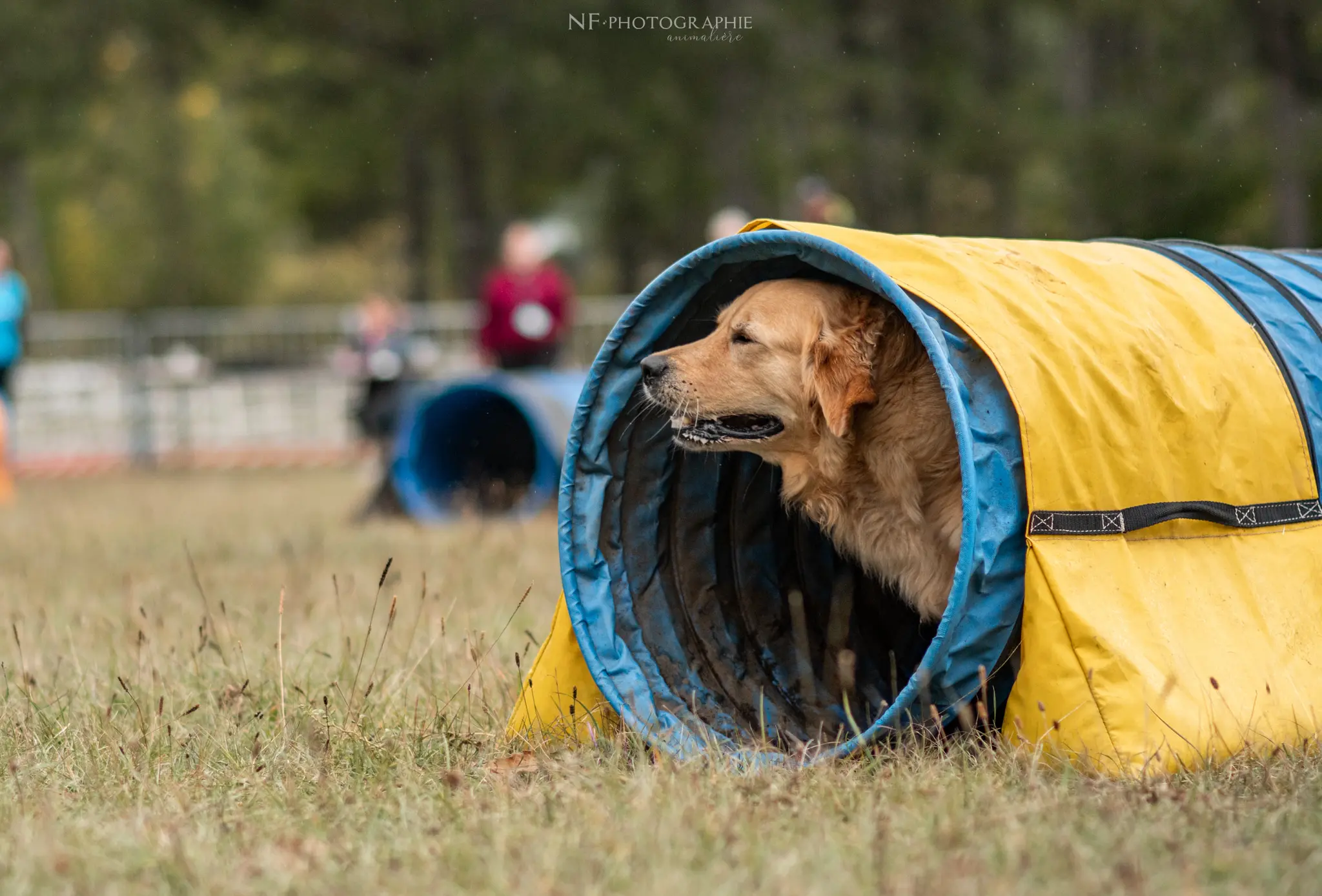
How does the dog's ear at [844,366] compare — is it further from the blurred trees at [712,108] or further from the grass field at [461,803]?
the blurred trees at [712,108]

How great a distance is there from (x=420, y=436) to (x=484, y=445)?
80 centimetres

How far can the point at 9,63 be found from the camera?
2266 cm

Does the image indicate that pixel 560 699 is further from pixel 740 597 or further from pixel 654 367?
pixel 654 367

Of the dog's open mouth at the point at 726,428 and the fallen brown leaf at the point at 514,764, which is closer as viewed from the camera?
the fallen brown leaf at the point at 514,764

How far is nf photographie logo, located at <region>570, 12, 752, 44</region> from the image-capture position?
20.7 m

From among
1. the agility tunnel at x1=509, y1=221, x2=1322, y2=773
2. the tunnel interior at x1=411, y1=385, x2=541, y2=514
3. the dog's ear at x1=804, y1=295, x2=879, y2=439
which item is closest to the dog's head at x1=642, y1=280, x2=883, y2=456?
the dog's ear at x1=804, y1=295, x2=879, y2=439

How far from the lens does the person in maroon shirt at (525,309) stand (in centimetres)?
1219

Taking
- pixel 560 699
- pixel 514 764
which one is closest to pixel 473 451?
pixel 560 699

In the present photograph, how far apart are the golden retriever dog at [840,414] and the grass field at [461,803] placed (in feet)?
2.11

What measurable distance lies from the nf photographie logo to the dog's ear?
55.4 ft

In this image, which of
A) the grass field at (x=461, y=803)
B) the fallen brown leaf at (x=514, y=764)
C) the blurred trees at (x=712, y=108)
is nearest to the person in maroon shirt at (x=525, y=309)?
the grass field at (x=461, y=803)

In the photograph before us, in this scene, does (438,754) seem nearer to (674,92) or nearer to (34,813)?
(34,813)

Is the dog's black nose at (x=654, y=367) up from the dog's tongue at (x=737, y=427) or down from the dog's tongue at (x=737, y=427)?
up

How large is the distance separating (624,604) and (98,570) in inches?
178
